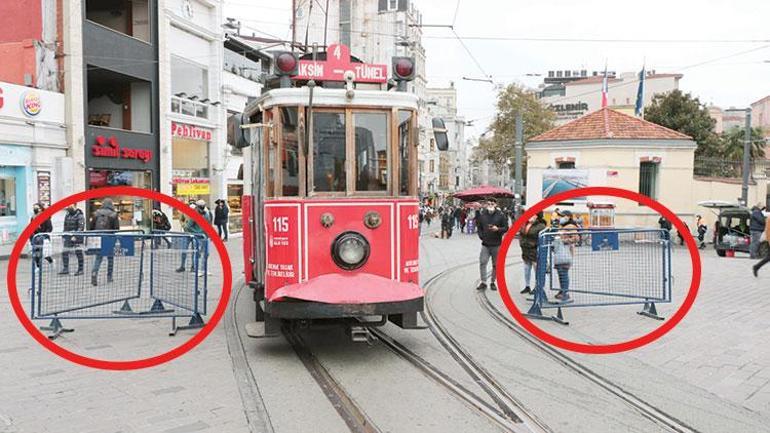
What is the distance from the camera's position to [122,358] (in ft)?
26.2

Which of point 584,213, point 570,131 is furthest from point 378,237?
point 570,131

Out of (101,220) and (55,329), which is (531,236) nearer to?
(55,329)

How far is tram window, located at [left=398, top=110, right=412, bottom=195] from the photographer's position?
7.96 metres

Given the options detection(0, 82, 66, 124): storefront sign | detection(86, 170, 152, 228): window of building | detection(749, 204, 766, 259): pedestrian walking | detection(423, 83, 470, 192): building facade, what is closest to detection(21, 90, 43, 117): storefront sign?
detection(0, 82, 66, 124): storefront sign

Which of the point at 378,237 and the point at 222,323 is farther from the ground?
the point at 378,237

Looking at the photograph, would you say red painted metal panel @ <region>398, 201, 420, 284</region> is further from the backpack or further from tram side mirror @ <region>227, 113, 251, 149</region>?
the backpack

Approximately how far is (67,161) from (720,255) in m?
Result: 24.4

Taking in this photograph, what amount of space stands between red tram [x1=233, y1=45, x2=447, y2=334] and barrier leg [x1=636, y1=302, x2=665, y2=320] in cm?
488

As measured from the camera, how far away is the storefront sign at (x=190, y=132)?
2858 centimetres

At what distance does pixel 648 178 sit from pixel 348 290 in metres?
27.0

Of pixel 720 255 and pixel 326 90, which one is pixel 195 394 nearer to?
pixel 326 90

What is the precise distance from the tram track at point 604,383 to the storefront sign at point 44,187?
56.6ft

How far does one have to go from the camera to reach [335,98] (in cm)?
774

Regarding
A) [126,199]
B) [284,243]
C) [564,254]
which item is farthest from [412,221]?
[126,199]
